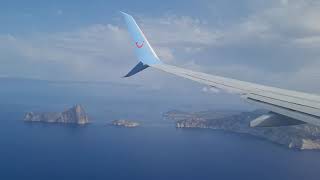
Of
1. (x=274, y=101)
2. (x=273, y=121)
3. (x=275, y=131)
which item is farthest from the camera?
(x=275, y=131)

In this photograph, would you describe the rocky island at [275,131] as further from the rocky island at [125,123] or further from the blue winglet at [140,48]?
the blue winglet at [140,48]

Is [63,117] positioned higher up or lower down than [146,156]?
higher up

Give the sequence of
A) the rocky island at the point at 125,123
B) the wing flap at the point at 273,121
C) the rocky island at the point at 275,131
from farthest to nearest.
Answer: the rocky island at the point at 125,123 < the rocky island at the point at 275,131 < the wing flap at the point at 273,121

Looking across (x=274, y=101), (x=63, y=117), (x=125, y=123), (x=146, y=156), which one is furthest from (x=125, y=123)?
(x=274, y=101)

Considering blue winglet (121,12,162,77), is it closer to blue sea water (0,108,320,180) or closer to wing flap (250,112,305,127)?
wing flap (250,112,305,127)

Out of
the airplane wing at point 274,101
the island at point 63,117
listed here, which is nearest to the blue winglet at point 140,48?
the airplane wing at point 274,101

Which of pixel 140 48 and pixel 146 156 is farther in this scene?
pixel 146 156

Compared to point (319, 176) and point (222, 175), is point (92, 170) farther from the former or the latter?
point (319, 176)

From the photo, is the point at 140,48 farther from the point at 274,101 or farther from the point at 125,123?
the point at 125,123
